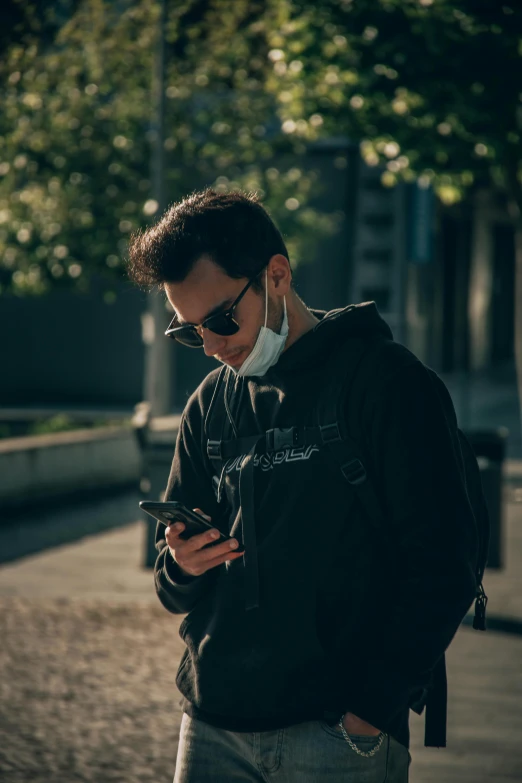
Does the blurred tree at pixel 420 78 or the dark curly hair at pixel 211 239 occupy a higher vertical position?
the blurred tree at pixel 420 78

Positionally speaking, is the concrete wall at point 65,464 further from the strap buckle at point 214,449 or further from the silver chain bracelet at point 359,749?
the silver chain bracelet at point 359,749

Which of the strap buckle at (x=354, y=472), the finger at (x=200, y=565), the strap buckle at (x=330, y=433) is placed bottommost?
the finger at (x=200, y=565)

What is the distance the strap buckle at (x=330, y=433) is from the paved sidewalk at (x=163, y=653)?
9.63 ft

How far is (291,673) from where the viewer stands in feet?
7.39

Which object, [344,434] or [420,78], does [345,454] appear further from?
[420,78]

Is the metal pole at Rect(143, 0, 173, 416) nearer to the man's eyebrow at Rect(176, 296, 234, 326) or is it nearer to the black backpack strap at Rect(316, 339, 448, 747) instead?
the man's eyebrow at Rect(176, 296, 234, 326)

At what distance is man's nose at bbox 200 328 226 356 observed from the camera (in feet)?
7.99

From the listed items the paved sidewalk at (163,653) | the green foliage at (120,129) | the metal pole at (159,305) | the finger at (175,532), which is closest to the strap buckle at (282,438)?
the finger at (175,532)

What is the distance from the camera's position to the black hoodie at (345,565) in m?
2.18

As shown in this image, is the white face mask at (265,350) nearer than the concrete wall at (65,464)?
Yes

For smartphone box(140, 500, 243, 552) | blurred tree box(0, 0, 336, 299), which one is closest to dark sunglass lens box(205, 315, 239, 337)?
smartphone box(140, 500, 243, 552)

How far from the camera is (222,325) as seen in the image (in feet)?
7.93

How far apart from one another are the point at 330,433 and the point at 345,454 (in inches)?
1.8

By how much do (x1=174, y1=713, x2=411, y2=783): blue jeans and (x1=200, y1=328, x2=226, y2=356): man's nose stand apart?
695 mm
